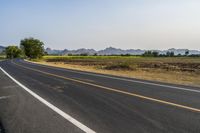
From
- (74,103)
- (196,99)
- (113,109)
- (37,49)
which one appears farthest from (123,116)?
(37,49)

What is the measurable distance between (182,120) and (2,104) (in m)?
6.19

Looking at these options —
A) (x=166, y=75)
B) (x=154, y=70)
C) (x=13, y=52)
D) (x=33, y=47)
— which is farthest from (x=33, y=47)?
(x=166, y=75)

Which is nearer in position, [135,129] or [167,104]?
[135,129]

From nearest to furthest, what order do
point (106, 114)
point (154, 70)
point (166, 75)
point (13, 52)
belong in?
point (106, 114) < point (166, 75) < point (154, 70) < point (13, 52)

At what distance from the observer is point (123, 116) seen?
26.7 ft

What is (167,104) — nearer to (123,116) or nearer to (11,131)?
(123,116)

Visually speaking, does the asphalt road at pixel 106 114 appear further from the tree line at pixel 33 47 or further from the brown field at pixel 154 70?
the tree line at pixel 33 47

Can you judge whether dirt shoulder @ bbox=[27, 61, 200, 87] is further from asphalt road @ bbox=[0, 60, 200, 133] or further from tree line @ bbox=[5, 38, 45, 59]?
tree line @ bbox=[5, 38, 45, 59]

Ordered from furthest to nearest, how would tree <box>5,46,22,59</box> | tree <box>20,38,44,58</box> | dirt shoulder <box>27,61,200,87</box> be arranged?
tree <box>5,46,22,59</box>
tree <box>20,38,44,58</box>
dirt shoulder <box>27,61,200,87</box>

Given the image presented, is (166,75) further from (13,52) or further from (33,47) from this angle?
(13,52)

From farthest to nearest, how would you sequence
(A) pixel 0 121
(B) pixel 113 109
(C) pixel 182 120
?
(B) pixel 113 109 < (A) pixel 0 121 < (C) pixel 182 120

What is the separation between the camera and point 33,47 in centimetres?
12231

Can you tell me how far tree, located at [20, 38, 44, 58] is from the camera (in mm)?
121000

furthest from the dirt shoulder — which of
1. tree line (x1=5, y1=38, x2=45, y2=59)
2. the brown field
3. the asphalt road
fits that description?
tree line (x1=5, y1=38, x2=45, y2=59)
